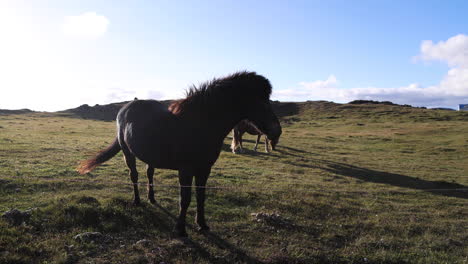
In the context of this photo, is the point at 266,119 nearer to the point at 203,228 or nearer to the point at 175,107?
the point at 175,107

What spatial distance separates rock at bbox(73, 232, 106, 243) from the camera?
17.3 ft

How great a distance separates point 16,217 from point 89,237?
1610mm

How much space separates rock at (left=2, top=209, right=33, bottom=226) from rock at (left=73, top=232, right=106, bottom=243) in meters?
1.29

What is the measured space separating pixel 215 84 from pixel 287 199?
445 centimetres

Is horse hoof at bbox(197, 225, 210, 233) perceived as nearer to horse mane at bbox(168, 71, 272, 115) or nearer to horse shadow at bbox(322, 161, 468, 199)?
horse mane at bbox(168, 71, 272, 115)

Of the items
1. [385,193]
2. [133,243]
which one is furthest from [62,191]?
[385,193]

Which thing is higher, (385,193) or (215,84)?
(215,84)

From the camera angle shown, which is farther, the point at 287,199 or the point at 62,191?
the point at 287,199

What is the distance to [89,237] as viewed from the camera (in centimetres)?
536

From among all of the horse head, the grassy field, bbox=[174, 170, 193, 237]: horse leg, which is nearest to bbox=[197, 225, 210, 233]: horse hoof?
the grassy field

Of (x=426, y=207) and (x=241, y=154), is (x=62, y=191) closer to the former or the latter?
(x=426, y=207)

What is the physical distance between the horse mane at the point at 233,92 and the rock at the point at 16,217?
354 cm

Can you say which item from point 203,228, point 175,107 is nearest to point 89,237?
point 203,228

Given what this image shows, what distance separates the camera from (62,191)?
8.13 metres
